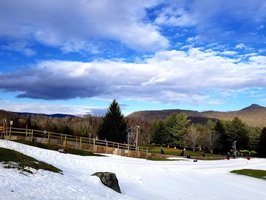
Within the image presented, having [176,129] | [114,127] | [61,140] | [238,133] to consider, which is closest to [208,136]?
Result: [238,133]

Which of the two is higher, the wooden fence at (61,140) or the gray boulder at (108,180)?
the wooden fence at (61,140)

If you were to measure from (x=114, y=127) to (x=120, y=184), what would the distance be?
50.3m

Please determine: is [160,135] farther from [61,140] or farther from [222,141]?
[61,140]

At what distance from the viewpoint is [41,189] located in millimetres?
16125

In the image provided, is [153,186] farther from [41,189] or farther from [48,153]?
[41,189]

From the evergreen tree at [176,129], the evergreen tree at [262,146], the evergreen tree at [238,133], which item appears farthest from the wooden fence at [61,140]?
the evergreen tree at [238,133]

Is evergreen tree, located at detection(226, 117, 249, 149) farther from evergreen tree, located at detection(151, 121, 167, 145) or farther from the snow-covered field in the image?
the snow-covered field

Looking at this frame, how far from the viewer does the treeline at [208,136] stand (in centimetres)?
12169

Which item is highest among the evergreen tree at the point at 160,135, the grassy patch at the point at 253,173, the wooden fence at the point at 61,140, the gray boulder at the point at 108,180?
the evergreen tree at the point at 160,135

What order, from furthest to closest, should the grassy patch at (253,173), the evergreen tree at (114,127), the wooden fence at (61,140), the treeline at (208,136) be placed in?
the treeline at (208,136) < the evergreen tree at (114,127) < the grassy patch at (253,173) < the wooden fence at (61,140)

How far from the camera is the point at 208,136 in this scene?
120m

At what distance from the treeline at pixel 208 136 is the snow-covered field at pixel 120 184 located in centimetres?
7534

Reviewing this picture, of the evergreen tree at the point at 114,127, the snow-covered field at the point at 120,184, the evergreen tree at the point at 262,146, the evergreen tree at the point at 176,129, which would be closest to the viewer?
the snow-covered field at the point at 120,184

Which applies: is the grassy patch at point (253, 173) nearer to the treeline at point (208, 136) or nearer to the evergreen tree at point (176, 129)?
the treeline at point (208, 136)
